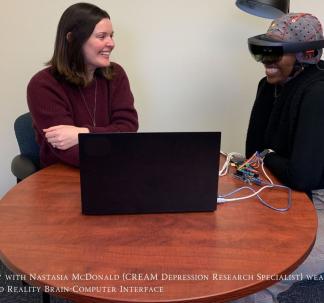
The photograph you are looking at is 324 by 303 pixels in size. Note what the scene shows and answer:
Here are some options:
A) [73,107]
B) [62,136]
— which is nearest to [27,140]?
[73,107]

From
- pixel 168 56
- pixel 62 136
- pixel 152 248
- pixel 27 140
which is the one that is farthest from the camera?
pixel 168 56

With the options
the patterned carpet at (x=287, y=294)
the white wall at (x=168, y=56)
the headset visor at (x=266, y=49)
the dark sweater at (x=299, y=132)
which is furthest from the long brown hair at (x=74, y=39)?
the patterned carpet at (x=287, y=294)

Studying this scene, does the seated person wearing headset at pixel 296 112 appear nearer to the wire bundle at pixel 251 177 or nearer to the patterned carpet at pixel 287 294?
the wire bundle at pixel 251 177

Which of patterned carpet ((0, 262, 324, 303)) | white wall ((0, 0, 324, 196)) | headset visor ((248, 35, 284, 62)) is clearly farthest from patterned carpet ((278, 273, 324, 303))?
headset visor ((248, 35, 284, 62))

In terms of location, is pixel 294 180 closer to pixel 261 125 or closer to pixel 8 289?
pixel 261 125

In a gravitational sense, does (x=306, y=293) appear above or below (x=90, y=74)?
below

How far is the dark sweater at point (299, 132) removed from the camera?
1.23 meters

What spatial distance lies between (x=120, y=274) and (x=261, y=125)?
110cm

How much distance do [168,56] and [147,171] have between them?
4.28ft

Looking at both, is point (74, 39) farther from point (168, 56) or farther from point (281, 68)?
point (281, 68)

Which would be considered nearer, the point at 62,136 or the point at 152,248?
the point at 152,248

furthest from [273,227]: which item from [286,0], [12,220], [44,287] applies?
[286,0]

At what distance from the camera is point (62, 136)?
4.50 feet

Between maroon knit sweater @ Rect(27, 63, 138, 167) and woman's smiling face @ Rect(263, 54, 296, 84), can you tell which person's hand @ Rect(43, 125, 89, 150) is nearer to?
maroon knit sweater @ Rect(27, 63, 138, 167)
